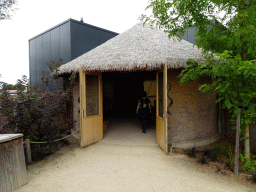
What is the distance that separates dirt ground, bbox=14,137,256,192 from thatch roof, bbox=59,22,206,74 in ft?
8.22

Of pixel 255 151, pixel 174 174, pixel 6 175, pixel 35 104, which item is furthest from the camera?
pixel 255 151

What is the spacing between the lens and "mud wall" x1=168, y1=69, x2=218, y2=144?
5383mm

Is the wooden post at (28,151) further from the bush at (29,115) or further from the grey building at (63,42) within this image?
the grey building at (63,42)

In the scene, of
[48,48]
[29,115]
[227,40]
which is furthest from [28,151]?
[48,48]

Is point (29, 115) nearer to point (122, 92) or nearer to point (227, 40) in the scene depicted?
point (227, 40)

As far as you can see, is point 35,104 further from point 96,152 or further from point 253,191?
point 253,191

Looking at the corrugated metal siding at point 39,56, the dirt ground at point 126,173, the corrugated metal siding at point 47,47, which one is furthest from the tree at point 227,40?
the corrugated metal siding at point 39,56

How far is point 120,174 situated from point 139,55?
3.43 metres

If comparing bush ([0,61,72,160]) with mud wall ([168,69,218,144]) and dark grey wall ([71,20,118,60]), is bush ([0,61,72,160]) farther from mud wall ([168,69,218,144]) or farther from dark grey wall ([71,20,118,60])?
dark grey wall ([71,20,118,60])

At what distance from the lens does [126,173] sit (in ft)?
12.1

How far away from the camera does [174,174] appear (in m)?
3.67

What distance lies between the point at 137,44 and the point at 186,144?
12.4 feet

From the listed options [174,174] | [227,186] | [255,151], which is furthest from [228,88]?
[255,151]

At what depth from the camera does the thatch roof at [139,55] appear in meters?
4.96
